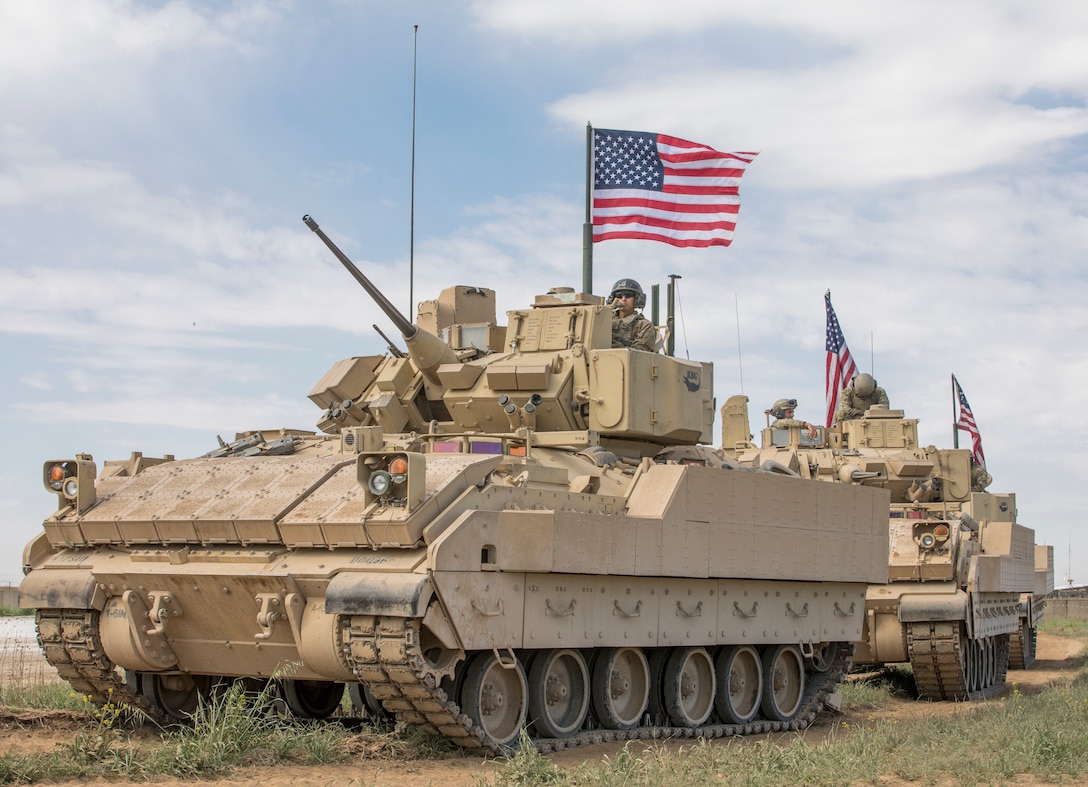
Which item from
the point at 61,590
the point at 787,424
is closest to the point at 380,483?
the point at 61,590

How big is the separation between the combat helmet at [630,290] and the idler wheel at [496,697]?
5527 mm

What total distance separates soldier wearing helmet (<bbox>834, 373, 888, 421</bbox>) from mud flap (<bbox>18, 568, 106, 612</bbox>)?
19.0 metres

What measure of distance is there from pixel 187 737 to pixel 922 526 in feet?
36.2

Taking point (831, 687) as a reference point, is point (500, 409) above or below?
above

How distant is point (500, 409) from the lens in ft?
46.3

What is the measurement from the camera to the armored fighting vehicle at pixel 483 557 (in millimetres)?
10664

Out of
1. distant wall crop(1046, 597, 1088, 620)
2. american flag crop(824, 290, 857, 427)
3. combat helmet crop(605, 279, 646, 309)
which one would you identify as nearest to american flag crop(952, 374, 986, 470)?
american flag crop(824, 290, 857, 427)

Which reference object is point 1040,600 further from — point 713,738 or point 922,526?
point 713,738

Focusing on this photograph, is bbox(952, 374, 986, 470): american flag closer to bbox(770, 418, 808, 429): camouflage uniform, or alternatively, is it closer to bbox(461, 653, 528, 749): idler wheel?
bbox(770, 418, 808, 429): camouflage uniform

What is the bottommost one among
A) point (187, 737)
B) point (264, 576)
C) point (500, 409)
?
point (187, 737)

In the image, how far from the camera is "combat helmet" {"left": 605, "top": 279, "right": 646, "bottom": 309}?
15867 mm

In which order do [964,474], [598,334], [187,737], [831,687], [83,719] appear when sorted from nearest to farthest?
[187,737] < [83,719] < [598,334] < [831,687] < [964,474]

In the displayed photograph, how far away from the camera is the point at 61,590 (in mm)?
12148

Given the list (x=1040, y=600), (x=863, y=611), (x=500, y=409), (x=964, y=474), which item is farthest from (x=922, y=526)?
(x=1040, y=600)
